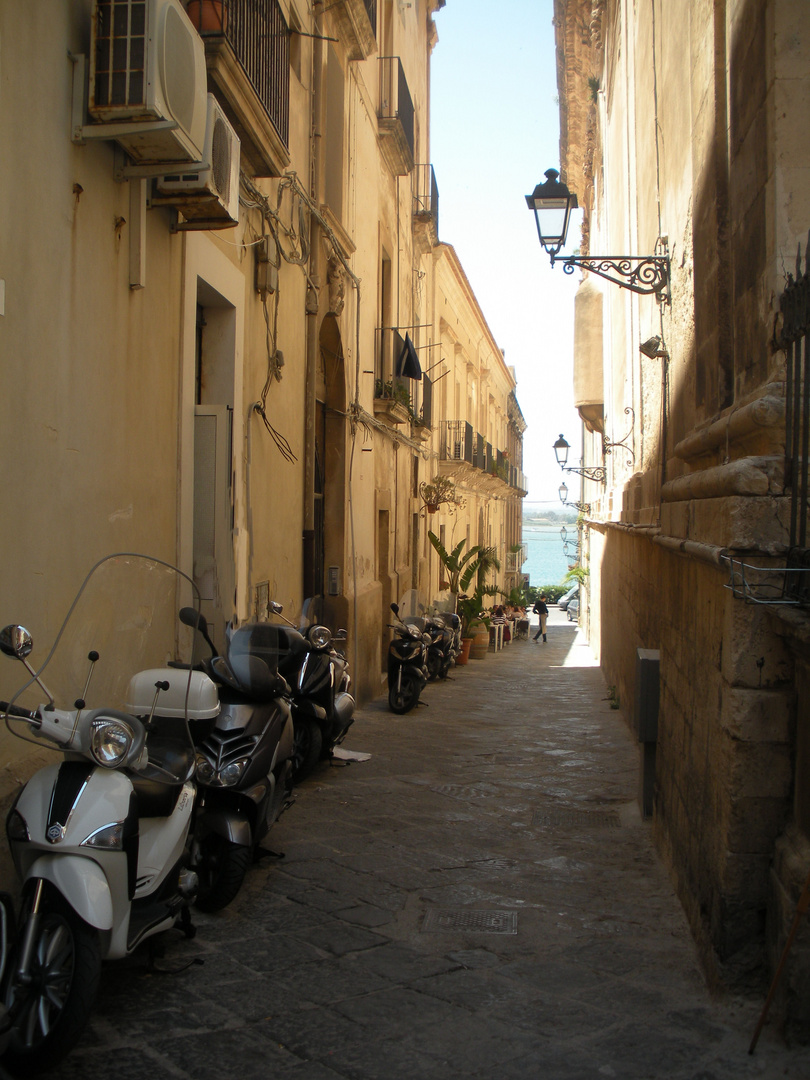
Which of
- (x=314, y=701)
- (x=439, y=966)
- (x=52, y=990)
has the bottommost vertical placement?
(x=439, y=966)

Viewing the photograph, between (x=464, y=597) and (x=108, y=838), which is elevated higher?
(x=108, y=838)

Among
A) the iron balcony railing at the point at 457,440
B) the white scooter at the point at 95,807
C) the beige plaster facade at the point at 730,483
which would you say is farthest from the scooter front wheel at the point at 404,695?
the iron balcony railing at the point at 457,440

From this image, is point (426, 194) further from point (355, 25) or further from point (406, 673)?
point (406, 673)

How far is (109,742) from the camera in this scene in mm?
2855

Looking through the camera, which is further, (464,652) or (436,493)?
(436,493)

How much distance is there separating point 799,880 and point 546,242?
6105 millimetres

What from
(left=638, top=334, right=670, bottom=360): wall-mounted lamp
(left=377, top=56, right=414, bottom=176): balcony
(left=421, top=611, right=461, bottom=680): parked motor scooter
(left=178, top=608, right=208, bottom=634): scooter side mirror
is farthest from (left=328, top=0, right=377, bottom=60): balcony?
(left=178, top=608, right=208, bottom=634): scooter side mirror

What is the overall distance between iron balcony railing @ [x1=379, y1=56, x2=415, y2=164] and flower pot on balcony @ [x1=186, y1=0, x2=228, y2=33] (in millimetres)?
7978

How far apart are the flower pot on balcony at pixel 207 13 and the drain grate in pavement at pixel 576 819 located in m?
4.91

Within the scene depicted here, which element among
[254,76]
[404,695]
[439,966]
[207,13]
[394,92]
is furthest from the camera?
[394,92]

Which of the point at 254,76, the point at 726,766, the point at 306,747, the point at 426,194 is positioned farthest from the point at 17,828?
the point at 426,194

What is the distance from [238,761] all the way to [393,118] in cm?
1072

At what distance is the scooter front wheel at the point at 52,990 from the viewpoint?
261cm

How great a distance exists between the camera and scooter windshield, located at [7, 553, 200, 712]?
10.4 ft
